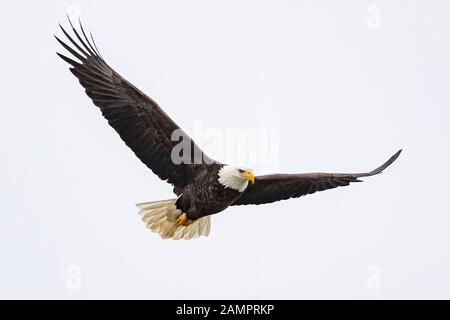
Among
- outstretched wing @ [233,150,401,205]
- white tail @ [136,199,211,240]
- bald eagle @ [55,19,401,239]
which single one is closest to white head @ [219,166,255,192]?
bald eagle @ [55,19,401,239]

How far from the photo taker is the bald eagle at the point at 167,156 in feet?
44.9

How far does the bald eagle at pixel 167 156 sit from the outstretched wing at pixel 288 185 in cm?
1

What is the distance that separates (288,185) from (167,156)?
1.65 m

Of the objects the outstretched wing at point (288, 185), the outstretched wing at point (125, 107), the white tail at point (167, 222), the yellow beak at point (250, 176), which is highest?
the outstretched wing at point (125, 107)

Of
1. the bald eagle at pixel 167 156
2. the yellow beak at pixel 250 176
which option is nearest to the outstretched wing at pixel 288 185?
the bald eagle at pixel 167 156

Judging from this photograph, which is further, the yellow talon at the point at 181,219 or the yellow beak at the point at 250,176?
the yellow talon at the point at 181,219

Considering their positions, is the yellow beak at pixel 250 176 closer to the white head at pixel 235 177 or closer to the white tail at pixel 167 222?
the white head at pixel 235 177

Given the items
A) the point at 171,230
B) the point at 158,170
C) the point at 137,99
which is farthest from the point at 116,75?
the point at 171,230

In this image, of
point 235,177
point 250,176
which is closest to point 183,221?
point 235,177

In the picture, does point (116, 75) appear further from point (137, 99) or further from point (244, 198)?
point (244, 198)

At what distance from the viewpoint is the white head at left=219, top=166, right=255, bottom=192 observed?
13.8 meters

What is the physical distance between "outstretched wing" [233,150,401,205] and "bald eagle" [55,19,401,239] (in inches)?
0.5

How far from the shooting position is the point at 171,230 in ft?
48.6

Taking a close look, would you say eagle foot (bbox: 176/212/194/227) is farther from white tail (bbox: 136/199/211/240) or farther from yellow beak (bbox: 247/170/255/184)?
yellow beak (bbox: 247/170/255/184)
